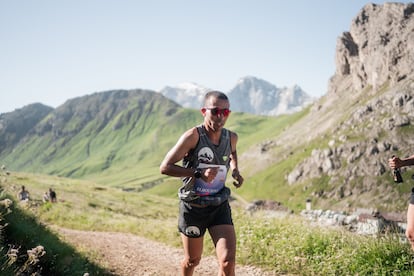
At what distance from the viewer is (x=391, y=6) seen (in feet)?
546

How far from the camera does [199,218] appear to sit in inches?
267

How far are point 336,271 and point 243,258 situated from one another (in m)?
3.20

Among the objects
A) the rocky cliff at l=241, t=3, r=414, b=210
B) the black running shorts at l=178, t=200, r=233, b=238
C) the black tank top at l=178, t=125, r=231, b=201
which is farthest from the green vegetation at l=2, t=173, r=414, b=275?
the rocky cliff at l=241, t=3, r=414, b=210

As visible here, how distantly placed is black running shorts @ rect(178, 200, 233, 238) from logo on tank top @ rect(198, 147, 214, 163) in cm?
82

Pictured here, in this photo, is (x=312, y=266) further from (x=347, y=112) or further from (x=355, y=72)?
(x=355, y=72)

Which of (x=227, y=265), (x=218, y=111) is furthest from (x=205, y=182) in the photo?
(x=227, y=265)

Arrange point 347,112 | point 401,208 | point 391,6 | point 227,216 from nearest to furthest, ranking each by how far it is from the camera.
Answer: point 227,216, point 401,208, point 347,112, point 391,6

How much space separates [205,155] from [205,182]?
0.47 meters

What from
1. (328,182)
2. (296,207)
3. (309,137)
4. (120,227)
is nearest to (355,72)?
(309,137)

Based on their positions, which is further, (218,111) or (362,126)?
(362,126)

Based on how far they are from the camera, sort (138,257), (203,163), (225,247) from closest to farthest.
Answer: (225,247) → (203,163) → (138,257)

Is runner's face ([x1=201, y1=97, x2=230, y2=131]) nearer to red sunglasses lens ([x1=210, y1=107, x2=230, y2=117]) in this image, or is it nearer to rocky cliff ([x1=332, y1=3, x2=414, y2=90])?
red sunglasses lens ([x1=210, y1=107, x2=230, y2=117])

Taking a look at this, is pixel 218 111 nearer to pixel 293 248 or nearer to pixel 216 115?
pixel 216 115

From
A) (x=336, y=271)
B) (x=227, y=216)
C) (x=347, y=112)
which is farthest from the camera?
(x=347, y=112)
